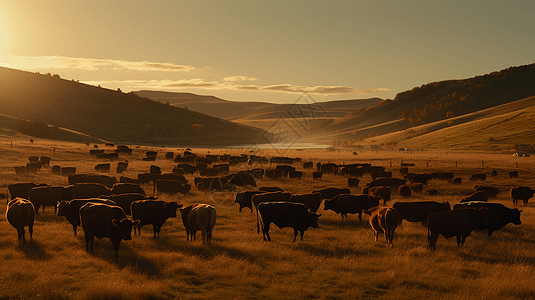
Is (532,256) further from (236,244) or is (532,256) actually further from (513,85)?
(513,85)

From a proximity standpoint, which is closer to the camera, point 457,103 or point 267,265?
point 267,265

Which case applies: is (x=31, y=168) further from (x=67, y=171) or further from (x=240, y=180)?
(x=240, y=180)

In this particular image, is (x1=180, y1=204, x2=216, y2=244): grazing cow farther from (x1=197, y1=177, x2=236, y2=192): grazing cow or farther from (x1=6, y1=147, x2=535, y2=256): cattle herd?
(x1=197, y1=177, x2=236, y2=192): grazing cow

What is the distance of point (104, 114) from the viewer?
138000 millimetres

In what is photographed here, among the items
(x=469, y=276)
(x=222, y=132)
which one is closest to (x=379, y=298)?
(x=469, y=276)

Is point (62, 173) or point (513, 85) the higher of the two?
point (513, 85)

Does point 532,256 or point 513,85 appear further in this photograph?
point 513,85

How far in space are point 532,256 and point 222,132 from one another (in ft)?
469

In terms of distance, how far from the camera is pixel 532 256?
13.3 m

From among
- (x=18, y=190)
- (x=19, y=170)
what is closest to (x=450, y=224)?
(x=18, y=190)

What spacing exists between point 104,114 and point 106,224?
13631 centimetres

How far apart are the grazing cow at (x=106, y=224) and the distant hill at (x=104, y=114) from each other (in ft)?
327

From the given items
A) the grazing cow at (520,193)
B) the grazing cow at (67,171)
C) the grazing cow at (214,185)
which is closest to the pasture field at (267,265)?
the grazing cow at (520,193)

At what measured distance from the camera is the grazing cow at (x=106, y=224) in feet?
40.2
